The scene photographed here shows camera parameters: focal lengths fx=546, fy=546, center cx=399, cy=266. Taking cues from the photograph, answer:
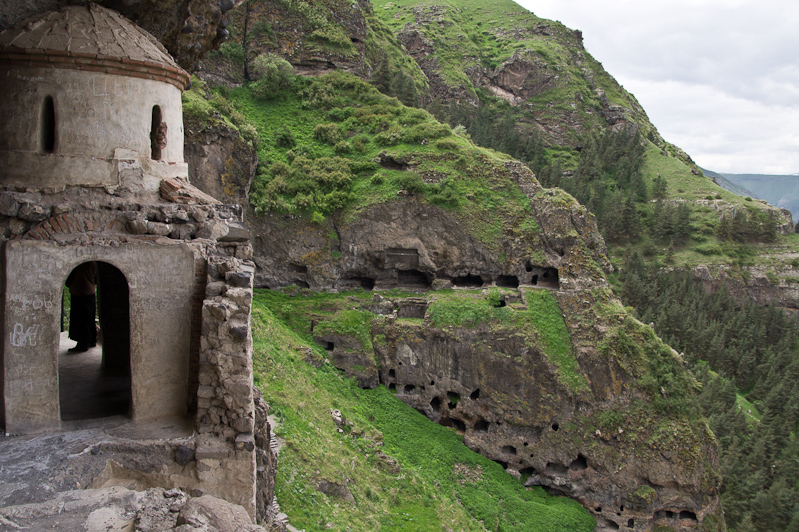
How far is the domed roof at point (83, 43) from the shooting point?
25.8ft

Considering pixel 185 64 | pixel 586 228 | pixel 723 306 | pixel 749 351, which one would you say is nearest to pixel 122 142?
pixel 185 64

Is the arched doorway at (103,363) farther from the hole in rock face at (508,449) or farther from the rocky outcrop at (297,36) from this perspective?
the rocky outcrop at (297,36)

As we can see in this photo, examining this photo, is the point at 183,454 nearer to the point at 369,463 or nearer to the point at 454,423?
the point at 369,463

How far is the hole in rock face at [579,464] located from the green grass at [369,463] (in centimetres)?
141

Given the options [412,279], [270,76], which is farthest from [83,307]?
[270,76]

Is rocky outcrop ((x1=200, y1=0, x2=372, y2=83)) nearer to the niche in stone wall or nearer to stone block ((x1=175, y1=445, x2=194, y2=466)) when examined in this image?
the niche in stone wall

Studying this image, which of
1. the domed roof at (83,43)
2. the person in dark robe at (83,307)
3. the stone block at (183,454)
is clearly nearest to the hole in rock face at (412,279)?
the person in dark robe at (83,307)

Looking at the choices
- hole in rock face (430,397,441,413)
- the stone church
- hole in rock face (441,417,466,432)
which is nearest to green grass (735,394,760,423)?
hole in rock face (441,417,466,432)

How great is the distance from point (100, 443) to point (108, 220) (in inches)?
123

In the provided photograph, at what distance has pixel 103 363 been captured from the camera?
438 inches

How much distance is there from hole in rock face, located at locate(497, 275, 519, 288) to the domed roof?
21.7 metres

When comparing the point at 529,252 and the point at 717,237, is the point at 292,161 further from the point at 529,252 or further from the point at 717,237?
the point at 717,237

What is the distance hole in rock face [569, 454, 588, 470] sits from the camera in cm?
2364

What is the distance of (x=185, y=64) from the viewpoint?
1475cm
